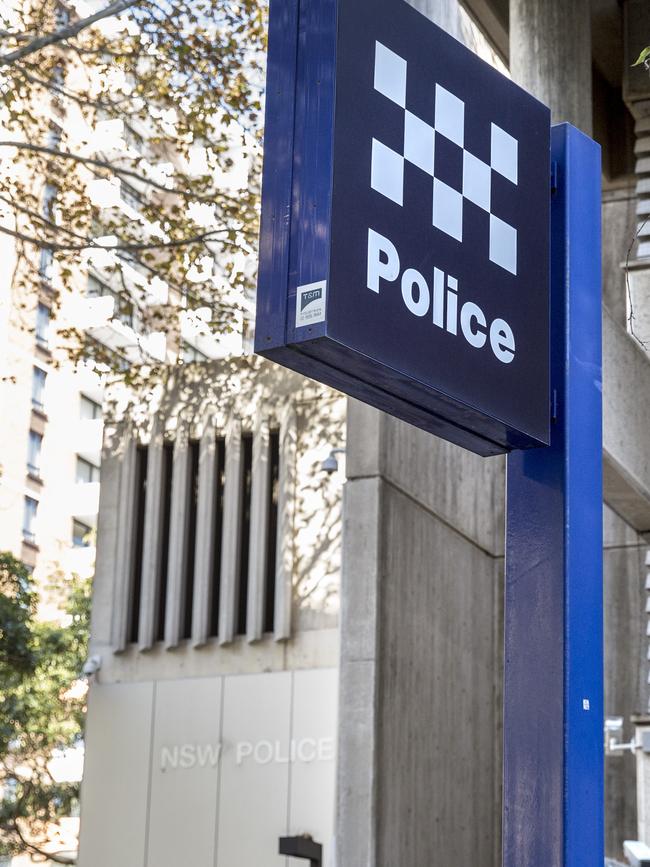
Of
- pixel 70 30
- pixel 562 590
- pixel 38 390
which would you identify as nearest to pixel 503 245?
pixel 562 590

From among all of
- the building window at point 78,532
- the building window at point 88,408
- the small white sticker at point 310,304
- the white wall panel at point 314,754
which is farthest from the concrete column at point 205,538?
the building window at point 88,408

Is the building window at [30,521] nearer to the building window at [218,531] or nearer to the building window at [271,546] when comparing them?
the building window at [218,531]

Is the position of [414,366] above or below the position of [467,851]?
above

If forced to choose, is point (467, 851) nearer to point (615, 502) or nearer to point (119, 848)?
point (615, 502)

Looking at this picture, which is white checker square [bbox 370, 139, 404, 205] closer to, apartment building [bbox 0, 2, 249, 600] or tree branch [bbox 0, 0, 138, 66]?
tree branch [bbox 0, 0, 138, 66]

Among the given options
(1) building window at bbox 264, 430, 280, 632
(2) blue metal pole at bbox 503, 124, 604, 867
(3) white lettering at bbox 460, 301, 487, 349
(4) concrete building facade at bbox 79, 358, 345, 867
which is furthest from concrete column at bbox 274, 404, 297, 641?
(3) white lettering at bbox 460, 301, 487, 349

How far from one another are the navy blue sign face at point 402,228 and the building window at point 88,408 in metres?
46.0

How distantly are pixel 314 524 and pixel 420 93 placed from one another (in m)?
15.9

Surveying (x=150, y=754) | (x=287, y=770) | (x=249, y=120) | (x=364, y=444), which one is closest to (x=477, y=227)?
(x=364, y=444)

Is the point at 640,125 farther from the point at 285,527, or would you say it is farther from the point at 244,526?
the point at 244,526

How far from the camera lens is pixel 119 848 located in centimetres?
1967

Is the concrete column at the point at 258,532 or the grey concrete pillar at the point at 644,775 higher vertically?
the concrete column at the point at 258,532

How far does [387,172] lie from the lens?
3893 mm

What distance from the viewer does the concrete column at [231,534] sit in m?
20.1
